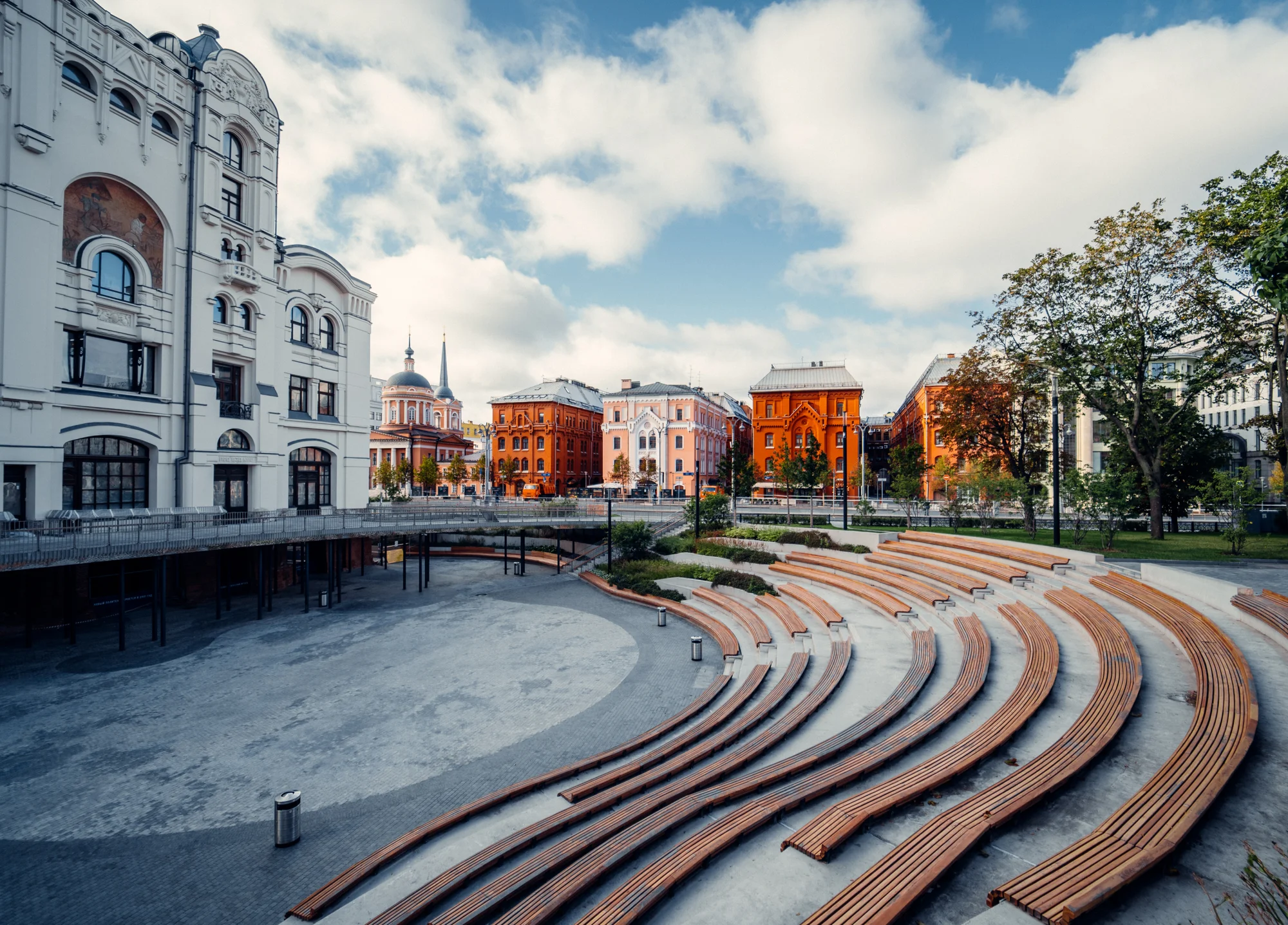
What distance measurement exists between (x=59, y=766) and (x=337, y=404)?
82.0 feet

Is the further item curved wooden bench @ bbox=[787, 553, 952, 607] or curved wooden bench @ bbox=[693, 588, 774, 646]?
curved wooden bench @ bbox=[693, 588, 774, 646]

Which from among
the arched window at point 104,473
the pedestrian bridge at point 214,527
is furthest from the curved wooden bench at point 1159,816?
the arched window at point 104,473

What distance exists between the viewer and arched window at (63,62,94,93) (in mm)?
21109

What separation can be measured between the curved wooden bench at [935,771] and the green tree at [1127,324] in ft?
61.3

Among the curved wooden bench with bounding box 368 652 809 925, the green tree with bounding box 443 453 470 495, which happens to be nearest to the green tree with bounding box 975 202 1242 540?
the curved wooden bench with bounding box 368 652 809 925

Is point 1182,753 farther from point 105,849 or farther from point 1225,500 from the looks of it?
point 1225,500

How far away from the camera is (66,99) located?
20906mm

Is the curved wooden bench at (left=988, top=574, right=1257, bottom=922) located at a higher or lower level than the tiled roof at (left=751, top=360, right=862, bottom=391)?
lower

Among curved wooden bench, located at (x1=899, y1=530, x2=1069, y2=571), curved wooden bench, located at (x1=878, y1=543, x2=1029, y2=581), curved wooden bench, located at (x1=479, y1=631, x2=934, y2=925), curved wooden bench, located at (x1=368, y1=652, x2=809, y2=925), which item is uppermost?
curved wooden bench, located at (x1=899, y1=530, x2=1069, y2=571)

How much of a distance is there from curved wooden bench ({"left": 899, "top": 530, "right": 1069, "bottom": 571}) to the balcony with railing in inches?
1230

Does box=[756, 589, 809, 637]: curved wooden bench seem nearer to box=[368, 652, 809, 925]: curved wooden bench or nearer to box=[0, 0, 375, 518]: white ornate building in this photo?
box=[368, 652, 809, 925]: curved wooden bench

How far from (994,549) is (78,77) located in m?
38.3

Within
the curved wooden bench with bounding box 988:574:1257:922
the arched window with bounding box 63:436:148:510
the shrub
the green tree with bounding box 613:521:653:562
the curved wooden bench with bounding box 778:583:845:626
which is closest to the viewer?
the curved wooden bench with bounding box 988:574:1257:922

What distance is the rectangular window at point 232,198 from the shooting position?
89.2 feet
